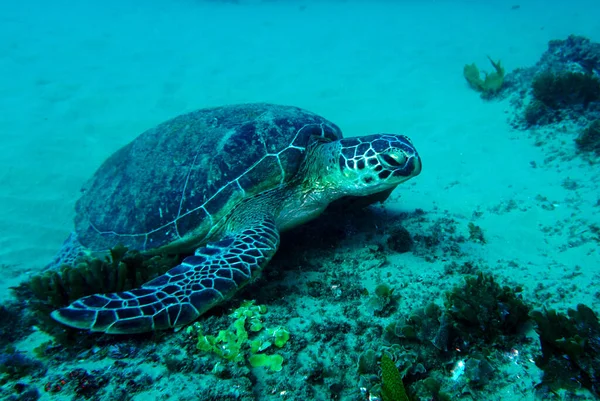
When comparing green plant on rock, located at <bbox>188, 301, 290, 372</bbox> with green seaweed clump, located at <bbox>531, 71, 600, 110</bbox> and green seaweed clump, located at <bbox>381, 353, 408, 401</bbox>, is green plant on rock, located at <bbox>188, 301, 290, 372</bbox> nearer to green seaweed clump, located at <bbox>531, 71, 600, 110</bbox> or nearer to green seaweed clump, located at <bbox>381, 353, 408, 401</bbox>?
green seaweed clump, located at <bbox>381, 353, 408, 401</bbox>

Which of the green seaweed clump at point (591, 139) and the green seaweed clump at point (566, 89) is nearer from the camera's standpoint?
the green seaweed clump at point (591, 139)

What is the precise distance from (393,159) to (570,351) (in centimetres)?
200

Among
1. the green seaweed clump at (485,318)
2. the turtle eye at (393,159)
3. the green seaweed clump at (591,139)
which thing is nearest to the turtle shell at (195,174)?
the turtle eye at (393,159)

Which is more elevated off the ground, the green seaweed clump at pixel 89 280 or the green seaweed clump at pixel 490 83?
the green seaweed clump at pixel 490 83

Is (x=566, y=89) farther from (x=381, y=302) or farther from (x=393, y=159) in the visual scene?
(x=381, y=302)

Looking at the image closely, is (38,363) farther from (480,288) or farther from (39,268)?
(39,268)

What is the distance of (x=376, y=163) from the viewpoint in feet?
11.0

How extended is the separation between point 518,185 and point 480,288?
350 cm

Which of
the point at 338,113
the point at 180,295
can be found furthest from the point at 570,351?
the point at 338,113

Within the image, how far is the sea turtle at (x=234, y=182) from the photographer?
330 cm

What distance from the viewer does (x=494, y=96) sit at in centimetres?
818

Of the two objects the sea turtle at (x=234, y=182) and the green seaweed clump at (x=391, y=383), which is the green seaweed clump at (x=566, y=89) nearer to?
the sea turtle at (x=234, y=182)

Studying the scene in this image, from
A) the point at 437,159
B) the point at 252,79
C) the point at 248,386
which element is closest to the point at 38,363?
the point at 248,386

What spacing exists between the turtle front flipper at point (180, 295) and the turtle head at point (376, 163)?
112 cm
